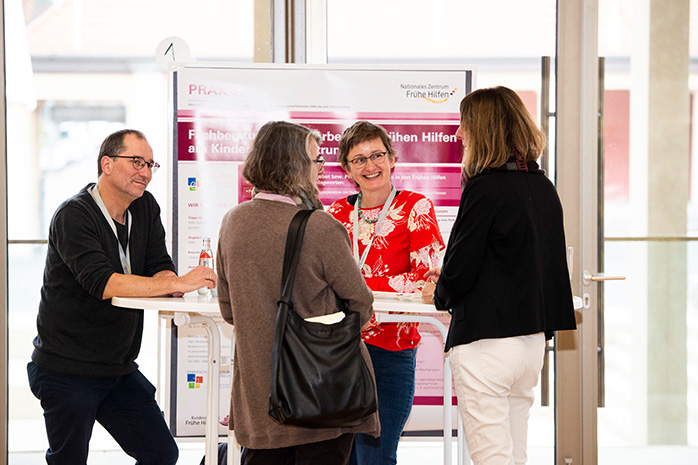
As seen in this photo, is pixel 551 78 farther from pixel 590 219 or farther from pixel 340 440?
pixel 340 440

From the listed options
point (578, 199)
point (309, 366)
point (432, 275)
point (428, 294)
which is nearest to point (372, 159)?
point (432, 275)

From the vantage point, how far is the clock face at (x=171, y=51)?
3.32m

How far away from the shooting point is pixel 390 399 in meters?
2.42

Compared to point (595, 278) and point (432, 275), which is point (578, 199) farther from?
point (432, 275)

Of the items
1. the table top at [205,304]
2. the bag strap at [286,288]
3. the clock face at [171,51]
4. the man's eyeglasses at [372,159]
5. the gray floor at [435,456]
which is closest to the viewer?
the bag strap at [286,288]

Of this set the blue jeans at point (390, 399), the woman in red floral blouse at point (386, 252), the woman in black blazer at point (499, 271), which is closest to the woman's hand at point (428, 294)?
the woman in black blazer at point (499, 271)

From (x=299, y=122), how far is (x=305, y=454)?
6.18 ft

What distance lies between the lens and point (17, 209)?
3.49 meters

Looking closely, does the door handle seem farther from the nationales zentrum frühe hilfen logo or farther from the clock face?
the clock face

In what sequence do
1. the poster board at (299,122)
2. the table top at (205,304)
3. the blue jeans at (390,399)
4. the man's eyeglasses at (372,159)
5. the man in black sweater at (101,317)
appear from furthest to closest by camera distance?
1. the poster board at (299,122)
2. the man's eyeglasses at (372,159)
3. the blue jeans at (390,399)
4. the man in black sweater at (101,317)
5. the table top at (205,304)

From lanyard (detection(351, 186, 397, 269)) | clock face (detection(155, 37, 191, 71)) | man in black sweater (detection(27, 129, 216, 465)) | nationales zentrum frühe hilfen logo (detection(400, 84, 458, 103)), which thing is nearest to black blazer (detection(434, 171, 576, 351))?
lanyard (detection(351, 186, 397, 269))

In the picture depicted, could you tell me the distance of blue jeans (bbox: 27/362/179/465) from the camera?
7.66 ft

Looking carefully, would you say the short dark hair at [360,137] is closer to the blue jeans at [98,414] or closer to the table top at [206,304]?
the table top at [206,304]

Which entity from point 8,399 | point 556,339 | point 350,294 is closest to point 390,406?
point 350,294
